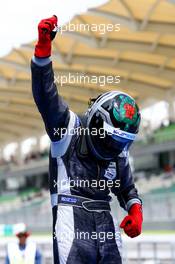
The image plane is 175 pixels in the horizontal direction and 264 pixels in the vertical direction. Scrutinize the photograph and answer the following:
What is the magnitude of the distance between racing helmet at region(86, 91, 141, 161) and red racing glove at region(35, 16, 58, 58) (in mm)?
375

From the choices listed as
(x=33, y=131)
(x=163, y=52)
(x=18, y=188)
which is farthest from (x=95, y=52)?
(x=33, y=131)

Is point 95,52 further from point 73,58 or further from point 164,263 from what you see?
point 164,263

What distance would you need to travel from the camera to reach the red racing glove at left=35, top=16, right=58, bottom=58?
2804 millimetres

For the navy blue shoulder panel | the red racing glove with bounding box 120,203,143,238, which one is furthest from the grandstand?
the navy blue shoulder panel

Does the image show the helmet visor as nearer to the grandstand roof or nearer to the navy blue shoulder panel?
the navy blue shoulder panel

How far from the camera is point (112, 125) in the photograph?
3.02 meters

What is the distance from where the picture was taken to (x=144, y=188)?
98.1ft

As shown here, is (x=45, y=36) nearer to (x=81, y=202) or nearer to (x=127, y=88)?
(x=81, y=202)

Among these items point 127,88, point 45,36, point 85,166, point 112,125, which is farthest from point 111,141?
point 127,88

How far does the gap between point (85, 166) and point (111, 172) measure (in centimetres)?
13

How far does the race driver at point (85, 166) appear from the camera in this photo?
3.00 meters

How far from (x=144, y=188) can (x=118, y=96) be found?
2706cm

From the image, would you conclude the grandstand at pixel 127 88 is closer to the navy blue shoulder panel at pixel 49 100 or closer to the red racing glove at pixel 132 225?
the red racing glove at pixel 132 225

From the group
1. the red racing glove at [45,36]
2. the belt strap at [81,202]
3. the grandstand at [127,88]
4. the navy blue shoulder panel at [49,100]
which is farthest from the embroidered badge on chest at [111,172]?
the grandstand at [127,88]
